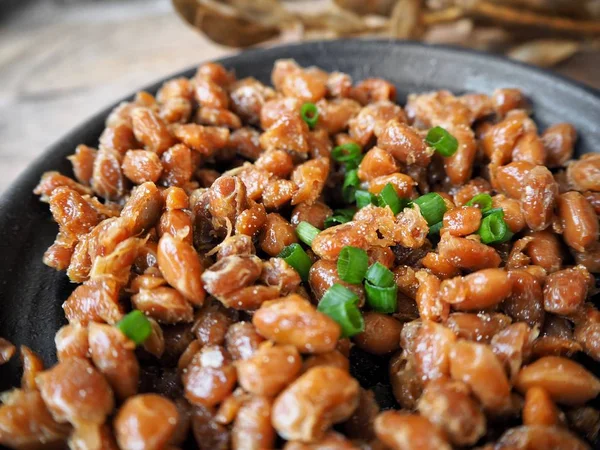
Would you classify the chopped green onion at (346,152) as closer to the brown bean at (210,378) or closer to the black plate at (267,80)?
the black plate at (267,80)

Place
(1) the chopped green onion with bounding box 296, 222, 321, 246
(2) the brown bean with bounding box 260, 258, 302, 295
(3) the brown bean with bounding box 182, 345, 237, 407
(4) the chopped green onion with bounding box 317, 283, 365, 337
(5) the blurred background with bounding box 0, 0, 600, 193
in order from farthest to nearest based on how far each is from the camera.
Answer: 1. (5) the blurred background with bounding box 0, 0, 600, 193
2. (1) the chopped green onion with bounding box 296, 222, 321, 246
3. (2) the brown bean with bounding box 260, 258, 302, 295
4. (4) the chopped green onion with bounding box 317, 283, 365, 337
5. (3) the brown bean with bounding box 182, 345, 237, 407

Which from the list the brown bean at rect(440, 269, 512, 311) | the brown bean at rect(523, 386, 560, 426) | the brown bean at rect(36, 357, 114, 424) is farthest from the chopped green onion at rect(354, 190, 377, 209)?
the brown bean at rect(36, 357, 114, 424)

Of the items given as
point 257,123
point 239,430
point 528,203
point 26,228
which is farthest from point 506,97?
point 26,228

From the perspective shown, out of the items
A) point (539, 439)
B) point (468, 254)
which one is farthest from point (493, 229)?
point (539, 439)

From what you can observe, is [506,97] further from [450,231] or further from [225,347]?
[225,347]

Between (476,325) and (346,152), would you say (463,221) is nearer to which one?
(476,325)

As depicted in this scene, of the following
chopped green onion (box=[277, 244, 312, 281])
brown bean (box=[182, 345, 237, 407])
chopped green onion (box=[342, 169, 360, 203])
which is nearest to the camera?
brown bean (box=[182, 345, 237, 407])

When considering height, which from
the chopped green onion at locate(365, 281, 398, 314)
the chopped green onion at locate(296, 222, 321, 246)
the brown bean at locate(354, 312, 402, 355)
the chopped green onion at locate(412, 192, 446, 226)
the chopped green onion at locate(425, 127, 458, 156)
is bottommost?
the brown bean at locate(354, 312, 402, 355)

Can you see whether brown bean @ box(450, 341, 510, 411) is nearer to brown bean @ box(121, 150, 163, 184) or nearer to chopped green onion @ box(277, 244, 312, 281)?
chopped green onion @ box(277, 244, 312, 281)
